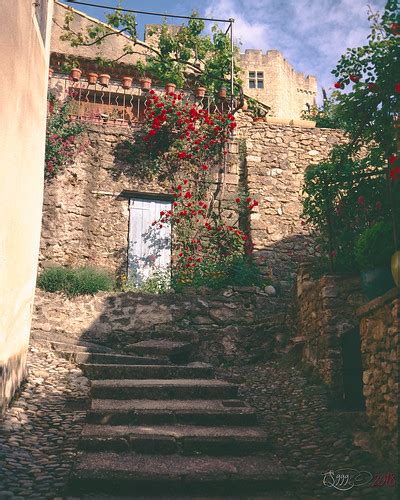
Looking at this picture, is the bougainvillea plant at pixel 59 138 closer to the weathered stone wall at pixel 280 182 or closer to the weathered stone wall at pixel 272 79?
the weathered stone wall at pixel 280 182

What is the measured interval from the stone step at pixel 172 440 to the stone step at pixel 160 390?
59 cm

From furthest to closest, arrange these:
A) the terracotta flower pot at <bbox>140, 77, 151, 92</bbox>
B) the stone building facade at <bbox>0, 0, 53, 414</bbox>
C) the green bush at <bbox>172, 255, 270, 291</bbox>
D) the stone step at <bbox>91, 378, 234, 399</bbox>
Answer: the terracotta flower pot at <bbox>140, 77, 151, 92</bbox> → the green bush at <bbox>172, 255, 270, 291</bbox> → the stone step at <bbox>91, 378, 234, 399</bbox> → the stone building facade at <bbox>0, 0, 53, 414</bbox>

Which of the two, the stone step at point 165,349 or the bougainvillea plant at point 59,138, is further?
the bougainvillea plant at point 59,138

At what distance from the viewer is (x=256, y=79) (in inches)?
955

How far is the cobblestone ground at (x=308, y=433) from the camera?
9.48 feet

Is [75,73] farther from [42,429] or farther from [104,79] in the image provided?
[42,429]

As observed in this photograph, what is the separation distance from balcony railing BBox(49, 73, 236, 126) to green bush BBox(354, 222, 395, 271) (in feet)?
20.3

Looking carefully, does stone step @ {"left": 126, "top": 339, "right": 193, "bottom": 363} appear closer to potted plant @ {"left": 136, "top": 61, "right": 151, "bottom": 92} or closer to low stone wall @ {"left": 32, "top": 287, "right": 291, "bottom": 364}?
low stone wall @ {"left": 32, "top": 287, "right": 291, "bottom": 364}

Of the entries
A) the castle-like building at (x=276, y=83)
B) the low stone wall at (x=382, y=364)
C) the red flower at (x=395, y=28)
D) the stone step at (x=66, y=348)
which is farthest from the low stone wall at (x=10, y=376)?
the castle-like building at (x=276, y=83)

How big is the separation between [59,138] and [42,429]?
586 cm

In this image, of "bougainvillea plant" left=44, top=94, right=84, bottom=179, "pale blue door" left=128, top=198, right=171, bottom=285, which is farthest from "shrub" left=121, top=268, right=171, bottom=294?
"bougainvillea plant" left=44, top=94, right=84, bottom=179

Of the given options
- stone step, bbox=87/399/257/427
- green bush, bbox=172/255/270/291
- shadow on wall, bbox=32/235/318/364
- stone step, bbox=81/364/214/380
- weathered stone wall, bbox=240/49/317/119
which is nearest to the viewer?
stone step, bbox=87/399/257/427

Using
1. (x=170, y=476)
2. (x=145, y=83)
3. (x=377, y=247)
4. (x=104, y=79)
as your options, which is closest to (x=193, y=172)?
(x=145, y=83)

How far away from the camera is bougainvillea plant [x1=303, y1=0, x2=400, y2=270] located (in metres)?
4.10
